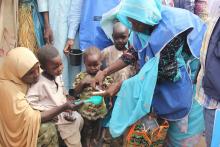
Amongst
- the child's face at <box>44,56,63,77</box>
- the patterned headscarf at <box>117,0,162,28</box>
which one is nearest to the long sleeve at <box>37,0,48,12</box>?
the child's face at <box>44,56,63,77</box>

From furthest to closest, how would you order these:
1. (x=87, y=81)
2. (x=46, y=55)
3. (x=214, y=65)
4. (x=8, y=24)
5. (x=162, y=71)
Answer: (x=8, y=24)
(x=87, y=81)
(x=46, y=55)
(x=162, y=71)
(x=214, y=65)

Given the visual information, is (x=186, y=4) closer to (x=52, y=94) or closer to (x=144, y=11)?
(x=144, y=11)

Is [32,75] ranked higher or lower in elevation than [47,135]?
higher

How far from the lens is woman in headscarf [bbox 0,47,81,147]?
2877 millimetres

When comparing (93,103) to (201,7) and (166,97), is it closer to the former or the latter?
(166,97)

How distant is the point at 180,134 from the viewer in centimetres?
289

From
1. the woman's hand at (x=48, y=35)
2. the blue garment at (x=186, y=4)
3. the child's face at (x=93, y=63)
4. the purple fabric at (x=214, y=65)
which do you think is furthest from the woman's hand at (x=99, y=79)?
the blue garment at (x=186, y=4)

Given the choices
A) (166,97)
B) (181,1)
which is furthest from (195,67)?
(181,1)

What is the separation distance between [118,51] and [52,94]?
927 mm

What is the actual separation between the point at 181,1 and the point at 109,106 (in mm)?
1466

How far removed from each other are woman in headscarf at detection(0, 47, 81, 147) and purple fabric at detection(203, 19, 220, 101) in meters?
1.19

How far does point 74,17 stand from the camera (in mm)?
3932

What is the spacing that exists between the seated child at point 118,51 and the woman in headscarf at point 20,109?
2.65ft

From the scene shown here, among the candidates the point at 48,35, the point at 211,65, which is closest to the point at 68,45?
the point at 48,35
